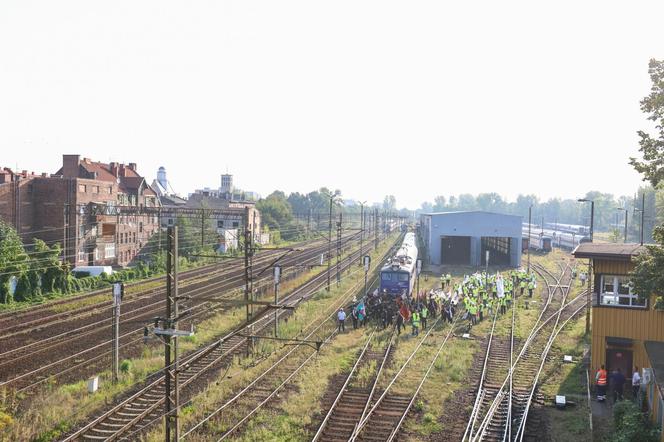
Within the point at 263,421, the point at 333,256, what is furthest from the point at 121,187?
the point at 263,421

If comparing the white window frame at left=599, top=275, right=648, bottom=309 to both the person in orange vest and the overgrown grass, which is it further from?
the overgrown grass

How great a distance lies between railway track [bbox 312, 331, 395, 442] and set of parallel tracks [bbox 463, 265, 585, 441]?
322cm

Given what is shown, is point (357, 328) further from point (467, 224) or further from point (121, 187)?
point (121, 187)

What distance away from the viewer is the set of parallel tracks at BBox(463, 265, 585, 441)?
16281 mm

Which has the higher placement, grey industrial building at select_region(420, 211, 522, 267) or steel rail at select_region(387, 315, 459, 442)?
grey industrial building at select_region(420, 211, 522, 267)

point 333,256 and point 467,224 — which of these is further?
point 333,256

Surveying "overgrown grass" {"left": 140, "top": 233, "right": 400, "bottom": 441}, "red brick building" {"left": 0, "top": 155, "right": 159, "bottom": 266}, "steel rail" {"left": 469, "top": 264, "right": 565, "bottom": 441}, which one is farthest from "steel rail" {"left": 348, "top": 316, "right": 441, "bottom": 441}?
"red brick building" {"left": 0, "top": 155, "right": 159, "bottom": 266}

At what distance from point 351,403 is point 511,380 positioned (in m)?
5.52

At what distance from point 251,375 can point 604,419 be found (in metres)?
11.5

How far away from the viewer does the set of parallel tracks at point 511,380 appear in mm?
16281

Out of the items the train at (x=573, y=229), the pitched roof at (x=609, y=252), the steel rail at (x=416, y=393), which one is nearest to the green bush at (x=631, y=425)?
the pitched roof at (x=609, y=252)

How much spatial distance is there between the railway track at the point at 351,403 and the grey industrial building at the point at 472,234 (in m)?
36.0

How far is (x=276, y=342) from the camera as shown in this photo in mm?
25766

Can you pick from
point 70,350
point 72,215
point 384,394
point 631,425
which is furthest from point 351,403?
point 72,215
